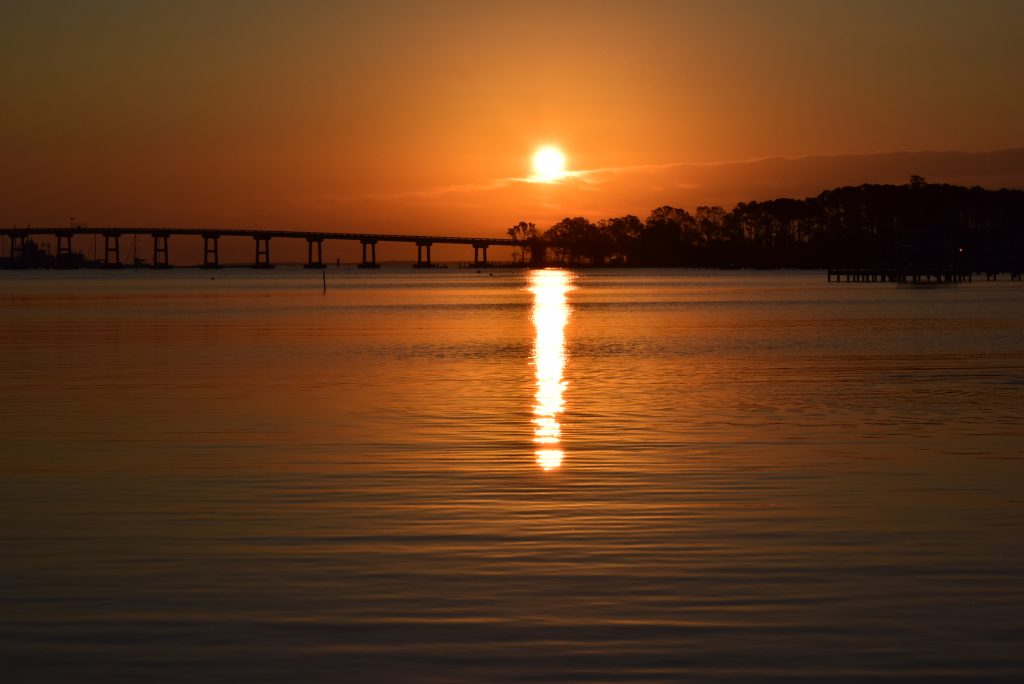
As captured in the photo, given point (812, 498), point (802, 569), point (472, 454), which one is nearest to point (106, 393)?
point (472, 454)

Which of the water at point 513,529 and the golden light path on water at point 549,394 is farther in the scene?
the golden light path on water at point 549,394

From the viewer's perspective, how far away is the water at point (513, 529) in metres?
9.96

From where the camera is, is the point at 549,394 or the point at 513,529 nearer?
the point at 513,529

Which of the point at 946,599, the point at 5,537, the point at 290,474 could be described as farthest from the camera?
the point at 290,474

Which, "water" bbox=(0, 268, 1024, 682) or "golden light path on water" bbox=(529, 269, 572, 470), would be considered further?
"golden light path on water" bbox=(529, 269, 572, 470)

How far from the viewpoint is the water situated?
9961 millimetres

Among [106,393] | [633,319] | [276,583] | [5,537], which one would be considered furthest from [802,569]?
[633,319]

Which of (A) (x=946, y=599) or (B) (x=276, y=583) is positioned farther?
(B) (x=276, y=583)

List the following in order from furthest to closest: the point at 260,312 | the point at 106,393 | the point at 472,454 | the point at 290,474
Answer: the point at 260,312
the point at 106,393
the point at 472,454
the point at 290,474

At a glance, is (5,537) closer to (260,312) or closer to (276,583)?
(276,583)

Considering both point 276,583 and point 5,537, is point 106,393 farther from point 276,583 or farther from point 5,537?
point 276,583

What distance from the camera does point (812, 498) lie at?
55.6 ft

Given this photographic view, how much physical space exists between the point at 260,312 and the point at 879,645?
87344 mm

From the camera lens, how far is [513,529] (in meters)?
14.9
